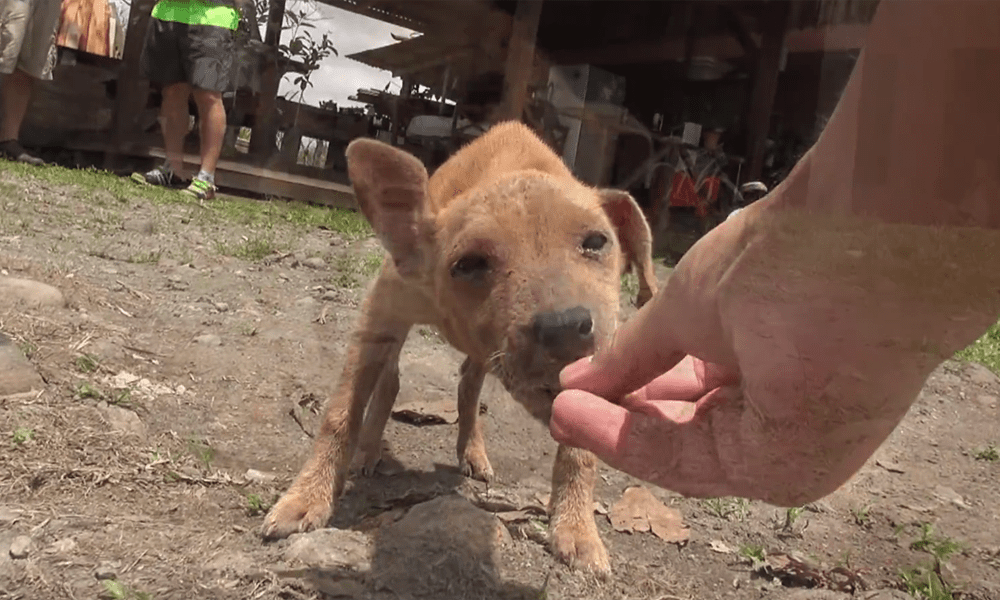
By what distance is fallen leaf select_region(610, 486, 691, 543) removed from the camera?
2666 mm

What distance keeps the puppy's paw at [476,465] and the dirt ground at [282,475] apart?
6cm

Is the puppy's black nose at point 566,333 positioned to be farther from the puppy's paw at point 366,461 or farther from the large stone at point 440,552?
the puppy's paw at point 366,461

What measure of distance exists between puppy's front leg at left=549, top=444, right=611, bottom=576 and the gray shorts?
5.33 m

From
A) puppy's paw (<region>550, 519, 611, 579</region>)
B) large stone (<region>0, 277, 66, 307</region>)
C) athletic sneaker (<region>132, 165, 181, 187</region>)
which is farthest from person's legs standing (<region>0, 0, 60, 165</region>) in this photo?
puppy's paw (<region>550, 519, 611, 579</region>)

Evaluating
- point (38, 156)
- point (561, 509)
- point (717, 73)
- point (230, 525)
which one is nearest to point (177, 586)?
point (230, 525)

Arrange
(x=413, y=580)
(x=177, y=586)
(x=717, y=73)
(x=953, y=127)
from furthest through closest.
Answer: (x=717, y=73)
(x=413, y=580)
(x=177, y=586)
(x=953, y=127)

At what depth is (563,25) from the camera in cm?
323

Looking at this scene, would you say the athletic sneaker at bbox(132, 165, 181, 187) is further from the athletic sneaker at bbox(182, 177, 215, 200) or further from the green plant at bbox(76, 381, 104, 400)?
the green plant at bbox(76, 381, 104, 400)

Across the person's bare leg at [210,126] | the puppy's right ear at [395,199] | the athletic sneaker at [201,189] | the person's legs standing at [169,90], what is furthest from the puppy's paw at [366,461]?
the person's legs standing at [169,90]

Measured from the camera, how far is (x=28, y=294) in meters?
3.45

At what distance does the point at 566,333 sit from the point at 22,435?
1.59 m

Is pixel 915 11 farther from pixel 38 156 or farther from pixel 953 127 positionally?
pixel 38 156

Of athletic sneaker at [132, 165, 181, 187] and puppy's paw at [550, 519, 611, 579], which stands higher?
athletic sneaker at [132, 165, 181, 187]

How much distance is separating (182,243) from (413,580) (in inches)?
147
